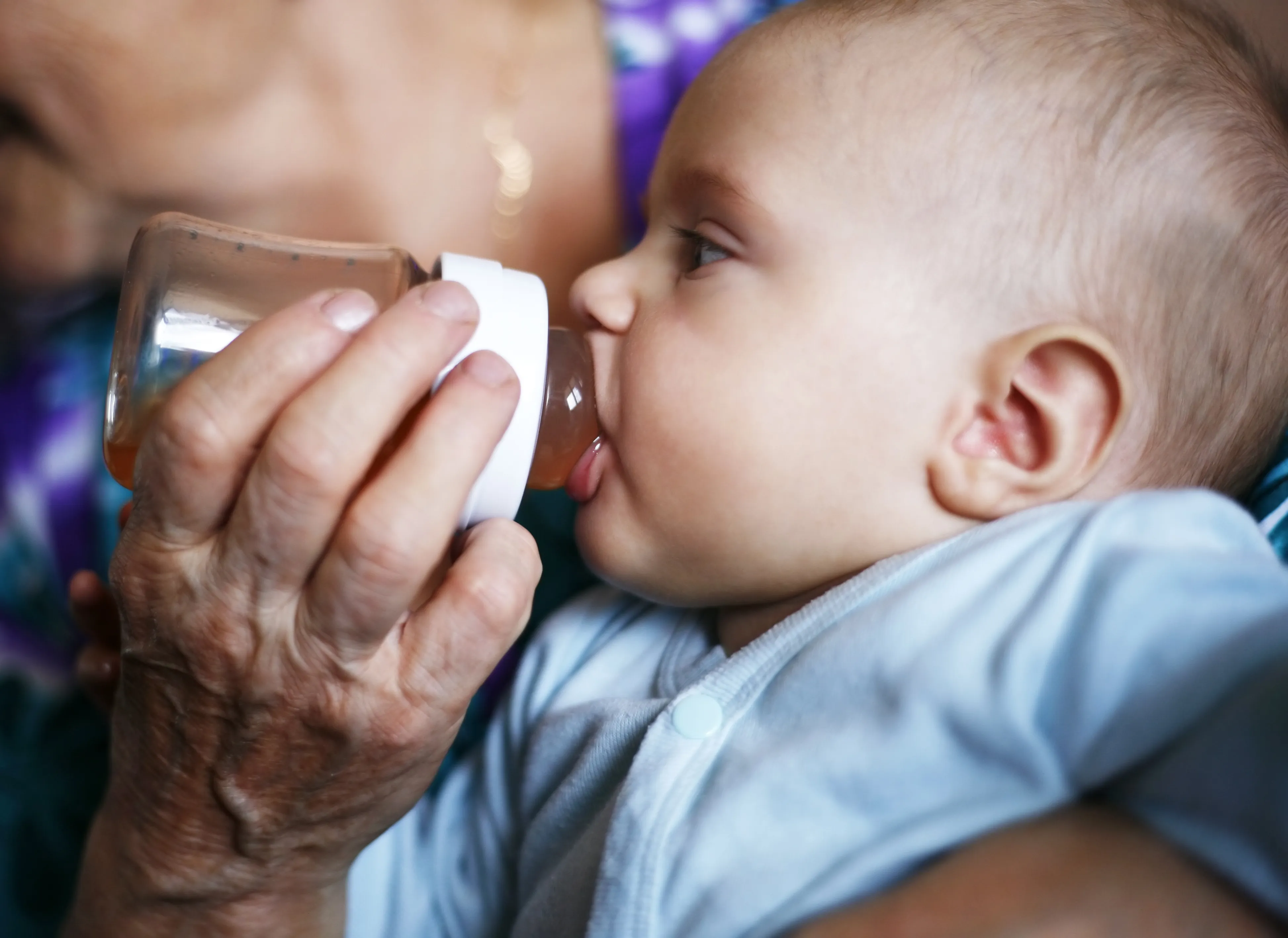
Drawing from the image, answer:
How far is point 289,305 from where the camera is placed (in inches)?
40.6

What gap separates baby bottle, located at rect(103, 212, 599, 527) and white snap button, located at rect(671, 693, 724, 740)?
26 centimetres

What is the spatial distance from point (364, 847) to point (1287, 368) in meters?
1.10

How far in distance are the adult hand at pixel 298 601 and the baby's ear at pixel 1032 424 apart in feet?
1.39

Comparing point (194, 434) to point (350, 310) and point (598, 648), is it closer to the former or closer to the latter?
point (350, 310)

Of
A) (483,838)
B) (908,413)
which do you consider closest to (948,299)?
(908,413)

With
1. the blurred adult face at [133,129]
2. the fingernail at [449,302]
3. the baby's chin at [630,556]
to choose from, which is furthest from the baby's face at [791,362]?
the blurred adult face at [133,129]

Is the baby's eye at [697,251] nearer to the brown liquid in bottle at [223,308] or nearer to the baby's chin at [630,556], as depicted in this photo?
the brown liquid in bottle at [223,308]

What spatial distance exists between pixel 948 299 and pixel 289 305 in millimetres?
654

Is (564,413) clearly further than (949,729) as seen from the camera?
Yes

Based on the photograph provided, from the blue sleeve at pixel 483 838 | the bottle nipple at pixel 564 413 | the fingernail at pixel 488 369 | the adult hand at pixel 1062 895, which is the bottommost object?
the blue sleeve at pixel 483 838

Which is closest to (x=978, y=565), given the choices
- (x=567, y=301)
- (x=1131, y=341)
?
(x=1131, y=341)

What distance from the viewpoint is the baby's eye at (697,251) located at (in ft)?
3.46

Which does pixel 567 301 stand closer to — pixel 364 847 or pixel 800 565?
pixel 800 565

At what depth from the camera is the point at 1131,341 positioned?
948mm
